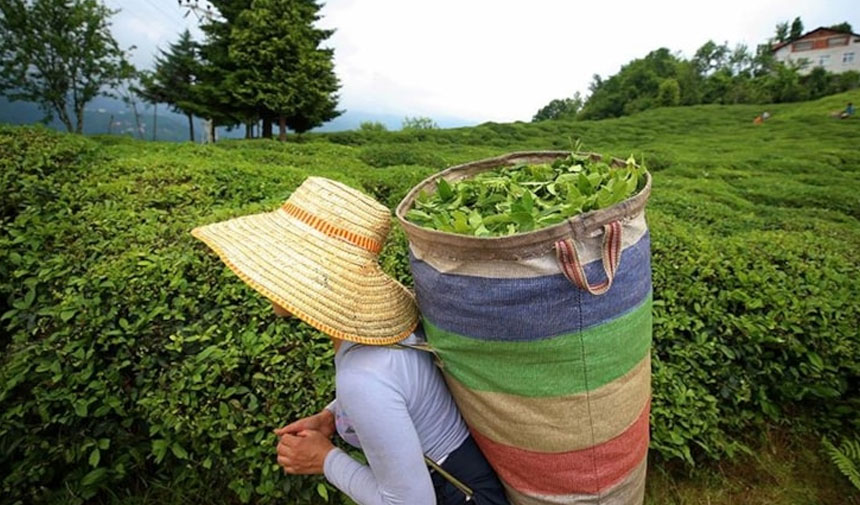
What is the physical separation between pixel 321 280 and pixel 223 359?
1123mm

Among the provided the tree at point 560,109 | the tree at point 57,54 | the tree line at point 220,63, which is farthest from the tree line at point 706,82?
the tree at point 57,54

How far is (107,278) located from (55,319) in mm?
282

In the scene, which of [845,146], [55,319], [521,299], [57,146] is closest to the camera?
[521,299]

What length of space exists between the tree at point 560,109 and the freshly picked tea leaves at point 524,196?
203 ft

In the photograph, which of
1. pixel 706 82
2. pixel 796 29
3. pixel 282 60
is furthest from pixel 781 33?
pixel 282 60

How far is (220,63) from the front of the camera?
2105 cm

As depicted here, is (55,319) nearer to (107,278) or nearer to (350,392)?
(107,278)

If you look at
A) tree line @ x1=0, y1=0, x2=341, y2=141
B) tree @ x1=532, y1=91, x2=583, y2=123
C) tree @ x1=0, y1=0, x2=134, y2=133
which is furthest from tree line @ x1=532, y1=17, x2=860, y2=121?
tree @ x1=0, y1=0, x2=134, y2=133

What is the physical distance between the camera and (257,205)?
10.4ft

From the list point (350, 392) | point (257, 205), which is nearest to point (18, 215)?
point (257, 205)

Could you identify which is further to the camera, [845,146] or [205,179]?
[845,146]

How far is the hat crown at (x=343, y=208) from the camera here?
1.32 m

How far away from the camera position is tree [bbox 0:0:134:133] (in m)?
21.4

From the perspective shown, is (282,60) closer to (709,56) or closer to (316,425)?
(316,425)
